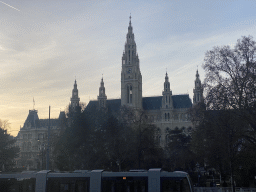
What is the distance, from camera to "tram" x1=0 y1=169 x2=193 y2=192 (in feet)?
83.1

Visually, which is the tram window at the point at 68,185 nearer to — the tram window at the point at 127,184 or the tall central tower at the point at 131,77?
the tram window at the point at 127,184

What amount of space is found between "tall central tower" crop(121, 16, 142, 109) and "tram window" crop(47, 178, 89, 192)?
86561 millimetres

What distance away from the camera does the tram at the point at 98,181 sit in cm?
2534

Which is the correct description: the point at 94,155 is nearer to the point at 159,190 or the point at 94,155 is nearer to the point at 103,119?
the point at 103,119

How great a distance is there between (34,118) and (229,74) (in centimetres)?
11285

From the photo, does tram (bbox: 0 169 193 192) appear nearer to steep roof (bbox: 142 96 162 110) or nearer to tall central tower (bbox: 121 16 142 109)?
tall central tower (bbox: 121 16 142 109)

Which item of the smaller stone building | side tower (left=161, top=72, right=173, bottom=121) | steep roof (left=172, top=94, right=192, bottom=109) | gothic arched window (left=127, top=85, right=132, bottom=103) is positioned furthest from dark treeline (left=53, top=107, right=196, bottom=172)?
the smaller stone building

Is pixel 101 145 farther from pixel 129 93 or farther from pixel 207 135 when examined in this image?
pixel 129 93

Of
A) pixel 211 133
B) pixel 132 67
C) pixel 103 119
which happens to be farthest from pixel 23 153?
pixel 211 133

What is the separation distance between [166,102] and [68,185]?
309 feet

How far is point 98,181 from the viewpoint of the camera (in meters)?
26.2

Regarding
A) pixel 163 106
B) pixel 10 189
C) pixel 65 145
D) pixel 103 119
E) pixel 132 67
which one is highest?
pixel 132 67

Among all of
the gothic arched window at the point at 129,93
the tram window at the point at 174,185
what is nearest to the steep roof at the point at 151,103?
the gothic arched window at the point at 129,93

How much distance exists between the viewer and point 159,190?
25297mm
